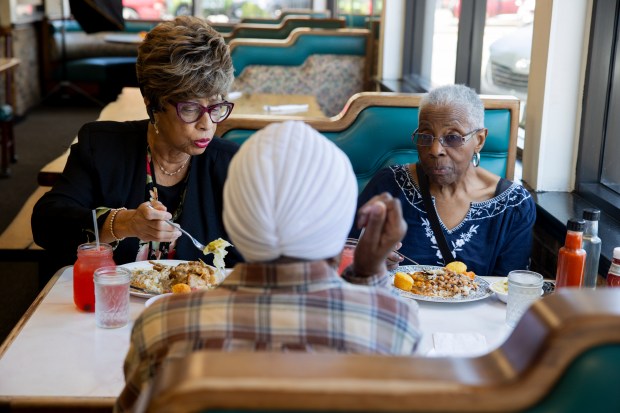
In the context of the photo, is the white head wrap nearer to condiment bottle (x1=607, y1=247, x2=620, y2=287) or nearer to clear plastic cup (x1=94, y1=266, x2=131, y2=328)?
clear plastic cup (x1=94, y1=266, x2=131, y2=328)

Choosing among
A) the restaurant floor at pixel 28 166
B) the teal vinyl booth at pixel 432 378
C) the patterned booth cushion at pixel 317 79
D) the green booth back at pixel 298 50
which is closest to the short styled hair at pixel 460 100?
the teal vinyl booth at pixel 432 378

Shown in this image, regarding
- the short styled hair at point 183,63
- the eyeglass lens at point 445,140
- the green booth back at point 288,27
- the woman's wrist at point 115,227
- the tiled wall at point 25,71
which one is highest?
the short styled hair at point 183,63

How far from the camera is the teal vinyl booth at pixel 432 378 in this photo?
2.26ft

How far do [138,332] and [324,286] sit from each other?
265 mm

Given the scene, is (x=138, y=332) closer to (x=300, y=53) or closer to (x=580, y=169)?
(x=580, y=169)

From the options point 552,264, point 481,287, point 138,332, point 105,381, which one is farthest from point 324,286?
point 552,264

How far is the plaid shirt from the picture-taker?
1021mm

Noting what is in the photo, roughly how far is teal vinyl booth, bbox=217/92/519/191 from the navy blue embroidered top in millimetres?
481

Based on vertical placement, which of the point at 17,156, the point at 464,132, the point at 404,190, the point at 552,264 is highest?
the point at 464,132

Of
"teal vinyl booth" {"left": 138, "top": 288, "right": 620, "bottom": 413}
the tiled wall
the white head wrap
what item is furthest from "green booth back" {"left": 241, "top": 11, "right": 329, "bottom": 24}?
"teal vinyl booth" {"left": 138, "top": 288, "right": 620, "bottom": 413}

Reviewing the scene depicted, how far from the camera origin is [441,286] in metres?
1.94

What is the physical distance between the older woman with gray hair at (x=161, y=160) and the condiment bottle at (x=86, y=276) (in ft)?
0.65

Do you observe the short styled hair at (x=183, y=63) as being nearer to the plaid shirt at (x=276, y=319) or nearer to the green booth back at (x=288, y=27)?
the plaid shirt at (x=276, y=319)

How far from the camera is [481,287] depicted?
6.51ft
